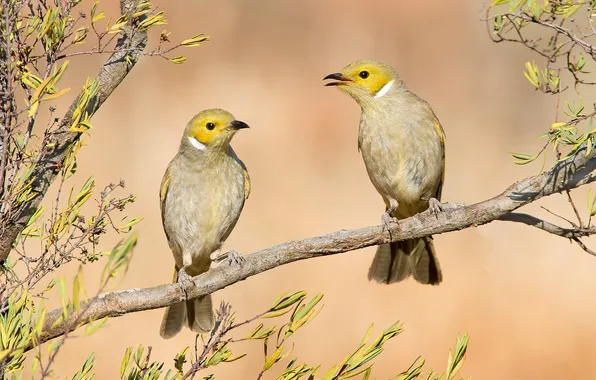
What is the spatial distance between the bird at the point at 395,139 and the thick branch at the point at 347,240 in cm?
124

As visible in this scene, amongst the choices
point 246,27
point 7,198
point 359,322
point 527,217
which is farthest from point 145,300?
point 246,27

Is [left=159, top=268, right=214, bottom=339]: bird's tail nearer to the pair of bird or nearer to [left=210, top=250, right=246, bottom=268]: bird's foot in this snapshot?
the pair of bird

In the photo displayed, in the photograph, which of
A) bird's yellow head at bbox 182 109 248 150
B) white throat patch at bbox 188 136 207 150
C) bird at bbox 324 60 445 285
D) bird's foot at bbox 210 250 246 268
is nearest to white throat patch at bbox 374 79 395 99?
bird at bbox 324 60 445 285

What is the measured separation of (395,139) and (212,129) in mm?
1042

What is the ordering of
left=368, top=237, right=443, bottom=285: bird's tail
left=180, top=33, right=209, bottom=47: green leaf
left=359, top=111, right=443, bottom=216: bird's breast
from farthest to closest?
left=368, top=237, right=443, bottom=285: bird's tail < left=359, top=111, right=443, bottom=216: bird's breast < left=180, top=33, right=209, bottom=47: green leaf

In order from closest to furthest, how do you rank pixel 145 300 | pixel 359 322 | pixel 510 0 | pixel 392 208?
pixel 510 0
pixel 145 300
pixel 392 208
pixel 359 322

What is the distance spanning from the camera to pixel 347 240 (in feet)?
10.8

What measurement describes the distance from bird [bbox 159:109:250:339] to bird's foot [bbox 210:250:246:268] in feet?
0.04

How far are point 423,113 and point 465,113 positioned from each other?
4509 mm

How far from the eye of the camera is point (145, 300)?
2984 mm

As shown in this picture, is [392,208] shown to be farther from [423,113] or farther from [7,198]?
[7,198]

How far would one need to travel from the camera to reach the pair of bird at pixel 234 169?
4703 millimetres

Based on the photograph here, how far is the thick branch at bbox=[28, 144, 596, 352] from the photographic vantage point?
2.95 m

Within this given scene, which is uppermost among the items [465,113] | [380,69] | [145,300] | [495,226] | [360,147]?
[465,113]
